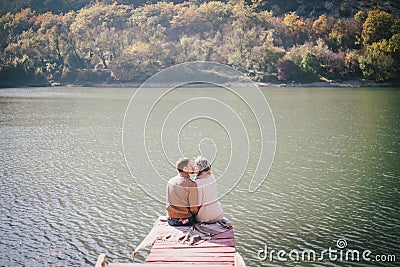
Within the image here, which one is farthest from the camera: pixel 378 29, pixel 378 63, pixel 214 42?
pixel 214 42

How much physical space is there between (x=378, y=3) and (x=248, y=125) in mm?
102602

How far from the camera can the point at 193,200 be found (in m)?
10.8

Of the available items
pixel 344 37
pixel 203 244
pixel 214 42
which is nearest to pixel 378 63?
pixel 344 37

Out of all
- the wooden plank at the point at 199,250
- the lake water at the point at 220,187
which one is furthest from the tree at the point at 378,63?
the wooden plank at the point at 199,250

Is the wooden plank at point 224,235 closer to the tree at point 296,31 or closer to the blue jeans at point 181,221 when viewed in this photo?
the blue jeans at point 181,221

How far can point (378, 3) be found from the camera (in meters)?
126

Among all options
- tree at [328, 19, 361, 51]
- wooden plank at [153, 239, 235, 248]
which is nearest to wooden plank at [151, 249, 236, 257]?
wooden plank at [153, 239, 235, 248]

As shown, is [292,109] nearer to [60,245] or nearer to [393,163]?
[393,163]

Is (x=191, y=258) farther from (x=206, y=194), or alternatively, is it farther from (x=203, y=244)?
(x=206, y=194)

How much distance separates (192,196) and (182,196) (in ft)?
0.72

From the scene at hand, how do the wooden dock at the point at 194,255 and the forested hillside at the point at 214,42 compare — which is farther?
the forested hillside at the point at 214,42

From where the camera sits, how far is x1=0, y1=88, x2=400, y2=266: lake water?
1341 cm

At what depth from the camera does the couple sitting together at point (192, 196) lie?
35.2 ft

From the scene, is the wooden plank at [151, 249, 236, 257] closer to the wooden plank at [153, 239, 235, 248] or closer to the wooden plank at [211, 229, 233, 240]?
the wooden plank at [153, 239, 235, 248]
